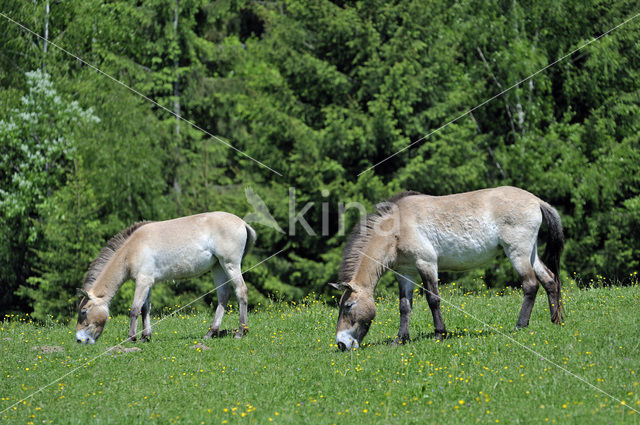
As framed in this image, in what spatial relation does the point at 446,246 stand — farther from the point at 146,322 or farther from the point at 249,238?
the point at 146,322

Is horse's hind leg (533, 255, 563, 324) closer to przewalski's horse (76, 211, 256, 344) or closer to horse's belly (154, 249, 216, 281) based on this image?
przewalski's horse (76, 211, 256, 344)

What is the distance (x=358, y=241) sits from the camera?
37.8 ft

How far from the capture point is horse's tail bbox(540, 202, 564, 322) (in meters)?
11.3

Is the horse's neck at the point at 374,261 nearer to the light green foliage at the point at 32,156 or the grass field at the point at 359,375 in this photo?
the grass field at the point at 359,375

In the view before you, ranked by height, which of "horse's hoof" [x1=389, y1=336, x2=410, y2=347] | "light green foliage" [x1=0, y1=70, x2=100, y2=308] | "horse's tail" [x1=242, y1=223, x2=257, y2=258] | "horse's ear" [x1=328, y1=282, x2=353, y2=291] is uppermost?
"horse's ear" [x1=328, y1=282, x2=353, y2=291]

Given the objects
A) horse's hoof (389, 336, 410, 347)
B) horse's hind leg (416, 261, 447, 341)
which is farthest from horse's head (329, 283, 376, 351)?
horse's hind leg (416, 261, 447, 341)

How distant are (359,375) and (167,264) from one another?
A: 4.93m

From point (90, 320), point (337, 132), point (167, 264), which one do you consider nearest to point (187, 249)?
point (167, 264)

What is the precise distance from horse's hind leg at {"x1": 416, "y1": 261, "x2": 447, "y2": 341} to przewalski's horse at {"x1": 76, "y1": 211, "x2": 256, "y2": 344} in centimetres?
336

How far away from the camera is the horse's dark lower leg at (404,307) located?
11.1 meters

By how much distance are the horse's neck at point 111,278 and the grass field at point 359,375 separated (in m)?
0.87

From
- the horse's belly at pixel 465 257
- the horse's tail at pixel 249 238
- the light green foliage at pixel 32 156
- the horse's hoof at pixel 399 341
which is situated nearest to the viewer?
the horse's hoof at pixel 399 341

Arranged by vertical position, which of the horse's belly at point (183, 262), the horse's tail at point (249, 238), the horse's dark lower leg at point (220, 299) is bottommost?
the horse's dark lower leg at point (220, 299)

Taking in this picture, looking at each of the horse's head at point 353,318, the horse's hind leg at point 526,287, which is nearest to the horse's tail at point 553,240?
the horse's hind leg at point 526,287
